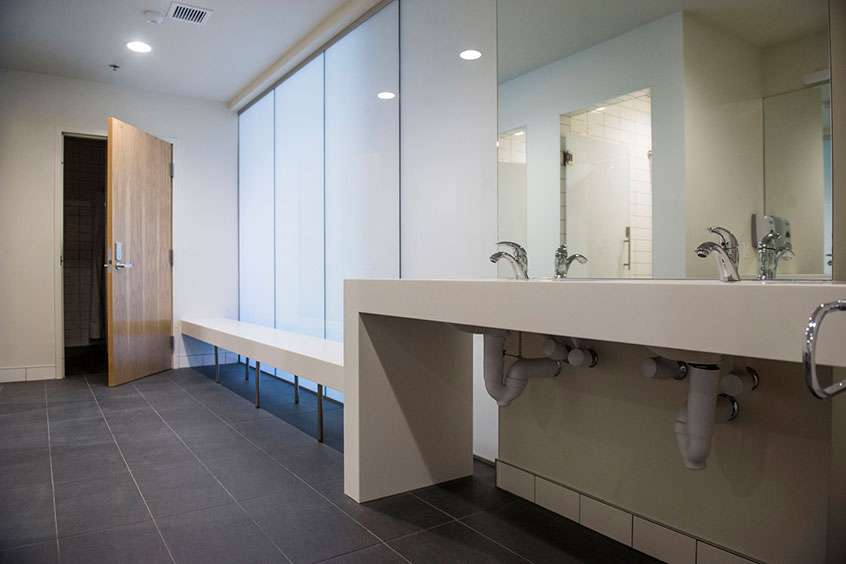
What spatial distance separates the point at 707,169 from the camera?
1.61m

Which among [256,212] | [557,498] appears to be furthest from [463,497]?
[256,212]

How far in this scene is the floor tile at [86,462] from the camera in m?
2.34

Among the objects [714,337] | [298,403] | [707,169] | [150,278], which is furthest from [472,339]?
[150,278]

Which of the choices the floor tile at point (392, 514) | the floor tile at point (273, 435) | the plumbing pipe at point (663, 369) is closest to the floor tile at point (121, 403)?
the floor tile at point (273, 435)

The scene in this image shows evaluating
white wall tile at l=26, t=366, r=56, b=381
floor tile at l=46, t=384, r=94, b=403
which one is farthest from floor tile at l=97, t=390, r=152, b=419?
white wall tile at l=26, t=366, r=56, b=381

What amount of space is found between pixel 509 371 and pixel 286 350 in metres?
1.39

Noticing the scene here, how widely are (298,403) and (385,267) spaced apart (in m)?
1.18

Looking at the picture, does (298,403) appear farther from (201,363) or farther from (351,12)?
(351,12)

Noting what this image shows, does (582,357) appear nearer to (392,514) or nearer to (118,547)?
(392,514)

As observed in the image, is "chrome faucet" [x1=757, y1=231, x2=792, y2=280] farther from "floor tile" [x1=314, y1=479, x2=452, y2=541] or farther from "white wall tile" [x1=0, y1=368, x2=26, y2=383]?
"white wall tile" [x1=0, y1=368, x2=26, y2=383]

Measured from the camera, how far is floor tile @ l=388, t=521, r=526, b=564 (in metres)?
1.64

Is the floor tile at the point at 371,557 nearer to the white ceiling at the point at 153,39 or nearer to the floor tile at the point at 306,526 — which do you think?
the floor tile at the point at 306,526

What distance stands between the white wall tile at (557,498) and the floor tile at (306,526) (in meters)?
0.60

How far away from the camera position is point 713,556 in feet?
4.90
